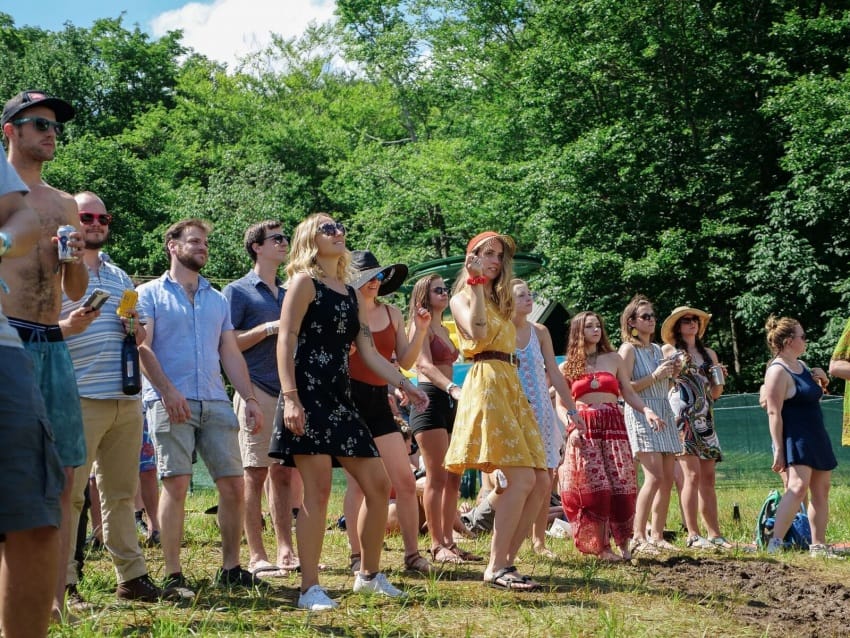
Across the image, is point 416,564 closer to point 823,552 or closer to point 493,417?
point 493,417

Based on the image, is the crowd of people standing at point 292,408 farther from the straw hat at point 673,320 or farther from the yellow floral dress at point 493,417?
the straw hat at point 673,320

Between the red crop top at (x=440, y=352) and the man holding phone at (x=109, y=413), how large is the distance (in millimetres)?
2680

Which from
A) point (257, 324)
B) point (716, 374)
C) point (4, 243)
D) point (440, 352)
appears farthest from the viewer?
point (716, 374)

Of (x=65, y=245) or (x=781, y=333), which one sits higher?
(x=65, y=245)

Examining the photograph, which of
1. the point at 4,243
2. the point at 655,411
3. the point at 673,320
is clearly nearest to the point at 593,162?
the point at 673,320

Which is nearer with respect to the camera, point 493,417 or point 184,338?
point 184,338

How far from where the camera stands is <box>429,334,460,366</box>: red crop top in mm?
7402

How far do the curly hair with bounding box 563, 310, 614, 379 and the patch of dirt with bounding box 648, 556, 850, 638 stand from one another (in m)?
1.55

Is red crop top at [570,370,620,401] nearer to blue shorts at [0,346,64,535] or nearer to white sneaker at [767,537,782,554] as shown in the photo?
white sneaker at [767,537,782,554]

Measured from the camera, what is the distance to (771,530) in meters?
8.51

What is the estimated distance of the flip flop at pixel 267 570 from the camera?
20.4 feet

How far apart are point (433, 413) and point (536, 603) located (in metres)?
2.00

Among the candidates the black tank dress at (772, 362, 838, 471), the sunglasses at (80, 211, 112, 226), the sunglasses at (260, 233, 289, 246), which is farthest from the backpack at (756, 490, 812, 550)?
the sunglasses at (80, 211, 112, 226)

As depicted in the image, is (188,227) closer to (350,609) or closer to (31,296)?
(31,296)
